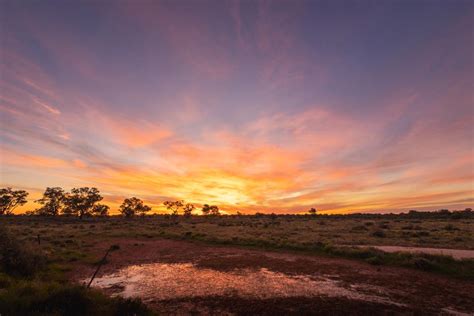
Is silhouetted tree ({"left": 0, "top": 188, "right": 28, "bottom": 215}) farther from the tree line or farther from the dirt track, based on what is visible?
the dirt track

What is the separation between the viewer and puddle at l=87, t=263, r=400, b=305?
1234cm

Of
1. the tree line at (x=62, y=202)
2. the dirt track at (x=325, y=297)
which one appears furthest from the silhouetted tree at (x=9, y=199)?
the dirt track at (x=325, y=297)

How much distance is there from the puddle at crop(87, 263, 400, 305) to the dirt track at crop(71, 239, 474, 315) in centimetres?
62

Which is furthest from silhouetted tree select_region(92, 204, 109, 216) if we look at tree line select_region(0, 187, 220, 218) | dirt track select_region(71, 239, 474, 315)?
dirt track select_region(71, 239, 474, 315)

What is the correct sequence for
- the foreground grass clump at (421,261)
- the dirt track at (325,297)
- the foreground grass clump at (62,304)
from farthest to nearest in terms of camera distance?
the foreground grass clump at (421,261) < the dirt track at (325,297) < the foreground grass clump at (62,304)

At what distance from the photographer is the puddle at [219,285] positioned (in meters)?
12.3

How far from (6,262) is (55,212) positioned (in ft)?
350

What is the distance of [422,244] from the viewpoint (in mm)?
25719

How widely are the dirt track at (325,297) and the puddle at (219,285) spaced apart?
623 mm

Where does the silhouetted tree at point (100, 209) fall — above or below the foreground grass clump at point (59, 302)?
above

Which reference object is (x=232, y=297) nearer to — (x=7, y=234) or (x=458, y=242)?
(x=7, y=234)

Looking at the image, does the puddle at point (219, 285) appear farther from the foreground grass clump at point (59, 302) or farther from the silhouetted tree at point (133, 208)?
the silhouetted tree at point (133, 208)

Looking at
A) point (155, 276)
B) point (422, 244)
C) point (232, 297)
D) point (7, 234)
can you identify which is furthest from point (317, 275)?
point (7, 234)

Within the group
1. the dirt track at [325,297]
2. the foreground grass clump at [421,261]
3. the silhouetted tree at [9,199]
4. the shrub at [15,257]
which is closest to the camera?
the dirt track at [325,297]
